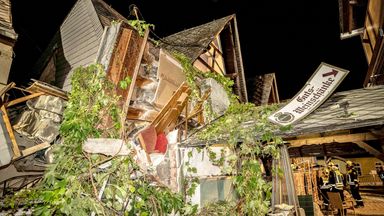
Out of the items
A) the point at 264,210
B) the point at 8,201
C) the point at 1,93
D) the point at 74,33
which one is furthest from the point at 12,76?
the point at 264,210

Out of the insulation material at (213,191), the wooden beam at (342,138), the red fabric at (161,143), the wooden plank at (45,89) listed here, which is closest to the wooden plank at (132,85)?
the red fabric at (161,143)

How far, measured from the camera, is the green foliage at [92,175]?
4484mm

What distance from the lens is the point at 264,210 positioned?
5711 millimetres

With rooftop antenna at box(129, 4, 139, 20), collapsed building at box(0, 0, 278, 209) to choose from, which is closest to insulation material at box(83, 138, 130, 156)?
collapsed building at box(0, 0, 278, 209)

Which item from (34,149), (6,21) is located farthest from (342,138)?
(6,21)

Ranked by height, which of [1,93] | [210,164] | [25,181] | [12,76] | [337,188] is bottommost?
[337,188]

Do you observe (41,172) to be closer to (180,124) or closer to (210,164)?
(180,124)

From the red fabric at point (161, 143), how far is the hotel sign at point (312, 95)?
9.02ft

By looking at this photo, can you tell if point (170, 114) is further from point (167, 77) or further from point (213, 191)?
point (213, 191)

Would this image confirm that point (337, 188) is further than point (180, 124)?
Yes

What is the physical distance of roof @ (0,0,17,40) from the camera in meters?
9.18

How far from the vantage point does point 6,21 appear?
9492 mm

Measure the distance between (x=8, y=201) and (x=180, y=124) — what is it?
4.79 m

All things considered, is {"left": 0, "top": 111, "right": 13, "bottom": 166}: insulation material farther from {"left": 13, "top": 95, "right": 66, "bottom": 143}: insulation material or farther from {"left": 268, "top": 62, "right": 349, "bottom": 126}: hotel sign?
{"left": 268, "top": 62, "right": 349, "bottom": 126}: hotel sign
